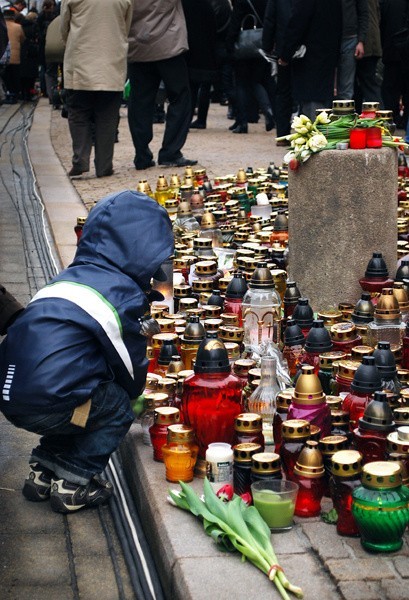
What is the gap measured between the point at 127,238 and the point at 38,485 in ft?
3.09

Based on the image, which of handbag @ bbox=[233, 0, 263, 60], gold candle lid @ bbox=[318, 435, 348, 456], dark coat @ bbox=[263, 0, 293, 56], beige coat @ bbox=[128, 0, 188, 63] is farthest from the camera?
handbag @ bbox=[233, 0, 263, 60]

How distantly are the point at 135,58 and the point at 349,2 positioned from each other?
85.7 inches

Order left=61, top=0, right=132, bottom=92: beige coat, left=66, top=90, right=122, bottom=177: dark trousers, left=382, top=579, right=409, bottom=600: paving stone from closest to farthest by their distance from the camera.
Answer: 1. left=382, top=579, right=409, bottom=600: paving stone
2. left=61, top=0, right=132, bottom=92: beige coat
3. left=66, top=90, right=122, bottom=177: dark trousers

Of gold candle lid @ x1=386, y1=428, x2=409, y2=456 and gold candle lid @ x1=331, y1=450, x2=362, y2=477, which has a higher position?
gold candle lid @ x1=386, y1=428, x2=409, y2=456

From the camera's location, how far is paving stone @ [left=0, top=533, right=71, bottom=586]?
3.75 metres

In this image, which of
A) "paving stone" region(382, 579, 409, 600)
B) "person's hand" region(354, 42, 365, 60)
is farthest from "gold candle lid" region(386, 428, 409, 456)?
"person's hand" region(354, 42, 365, 60)

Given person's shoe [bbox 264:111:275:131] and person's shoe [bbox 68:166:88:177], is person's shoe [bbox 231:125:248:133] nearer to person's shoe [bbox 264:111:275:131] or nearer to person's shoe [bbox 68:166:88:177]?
person's shoe [bbox 264:111:275:131]

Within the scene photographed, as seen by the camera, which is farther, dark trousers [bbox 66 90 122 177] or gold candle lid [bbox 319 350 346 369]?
dark trousers [bbox 66 90 122 177]

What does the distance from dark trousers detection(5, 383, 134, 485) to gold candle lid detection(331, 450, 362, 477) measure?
905 mm

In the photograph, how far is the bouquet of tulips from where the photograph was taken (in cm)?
333

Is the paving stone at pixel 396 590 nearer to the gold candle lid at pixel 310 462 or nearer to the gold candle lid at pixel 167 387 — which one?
the gold candle lid at pixel 310 462

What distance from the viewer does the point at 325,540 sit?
3.58m

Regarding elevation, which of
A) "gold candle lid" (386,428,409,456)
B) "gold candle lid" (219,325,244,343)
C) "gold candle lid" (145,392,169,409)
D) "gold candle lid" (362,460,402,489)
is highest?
"gold candle lid" (362,460,402,489)

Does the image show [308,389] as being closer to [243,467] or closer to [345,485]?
[243,467]
